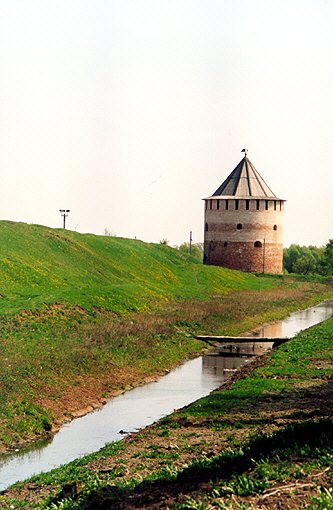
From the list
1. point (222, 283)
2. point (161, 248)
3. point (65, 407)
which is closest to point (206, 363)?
point (65, 407)

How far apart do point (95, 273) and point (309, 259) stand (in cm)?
4925

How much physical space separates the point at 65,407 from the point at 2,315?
7.40 m

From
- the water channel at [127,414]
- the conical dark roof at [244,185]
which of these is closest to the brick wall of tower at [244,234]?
the conical dark roof at [244,185]

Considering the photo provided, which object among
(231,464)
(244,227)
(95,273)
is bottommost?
(231,464)

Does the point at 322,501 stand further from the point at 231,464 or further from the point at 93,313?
the point at 93,313

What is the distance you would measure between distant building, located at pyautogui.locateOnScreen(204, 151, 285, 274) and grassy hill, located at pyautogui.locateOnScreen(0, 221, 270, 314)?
3.56 meters

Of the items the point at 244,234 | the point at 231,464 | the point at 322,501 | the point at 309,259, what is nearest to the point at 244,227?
the point at 244,234

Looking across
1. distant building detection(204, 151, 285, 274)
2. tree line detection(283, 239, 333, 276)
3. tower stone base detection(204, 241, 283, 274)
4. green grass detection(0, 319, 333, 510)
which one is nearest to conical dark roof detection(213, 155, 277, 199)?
distant building detection(204, 151, 285, 274)

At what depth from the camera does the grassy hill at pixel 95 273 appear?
3164 cm

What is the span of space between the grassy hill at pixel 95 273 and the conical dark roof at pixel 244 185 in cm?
600

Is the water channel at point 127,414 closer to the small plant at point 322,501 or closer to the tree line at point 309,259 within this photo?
the small plant at point 322,501

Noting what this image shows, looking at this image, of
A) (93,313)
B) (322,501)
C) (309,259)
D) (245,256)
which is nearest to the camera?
(322,501)

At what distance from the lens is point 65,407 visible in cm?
1864

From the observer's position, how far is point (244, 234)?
2537 inches
